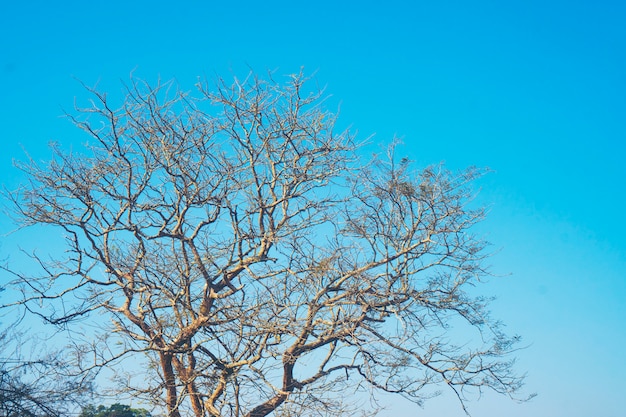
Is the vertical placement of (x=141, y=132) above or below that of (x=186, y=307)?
above

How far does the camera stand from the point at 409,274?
9164mm

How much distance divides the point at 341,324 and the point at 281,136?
244 centimetres

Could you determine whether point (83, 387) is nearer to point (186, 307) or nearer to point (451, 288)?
point (186, 307)

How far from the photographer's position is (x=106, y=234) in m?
8.54

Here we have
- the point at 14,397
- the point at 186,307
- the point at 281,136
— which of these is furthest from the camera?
the point at 281,136

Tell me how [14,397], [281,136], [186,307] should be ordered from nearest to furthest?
[14,397]
[186,307]
[281,136]

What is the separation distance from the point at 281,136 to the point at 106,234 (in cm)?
244

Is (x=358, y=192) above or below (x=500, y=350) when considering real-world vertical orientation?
A: above

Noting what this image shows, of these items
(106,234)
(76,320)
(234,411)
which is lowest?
(234,411)

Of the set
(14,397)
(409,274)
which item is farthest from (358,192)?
(14,397)

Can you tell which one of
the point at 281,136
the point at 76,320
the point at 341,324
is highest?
the point at 281,136

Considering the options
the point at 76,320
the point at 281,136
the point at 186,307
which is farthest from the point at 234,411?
the point at 281,136

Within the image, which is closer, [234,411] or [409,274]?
[234,411]

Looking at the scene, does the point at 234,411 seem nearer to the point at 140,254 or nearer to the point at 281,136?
the point at 140,254
